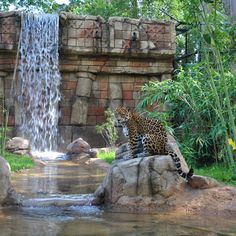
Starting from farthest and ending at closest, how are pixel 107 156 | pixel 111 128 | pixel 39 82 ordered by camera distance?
pixel 39 82, pixel 111 128, pixel 107 156

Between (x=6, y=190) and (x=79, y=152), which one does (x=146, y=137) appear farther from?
(x=79, y=152)

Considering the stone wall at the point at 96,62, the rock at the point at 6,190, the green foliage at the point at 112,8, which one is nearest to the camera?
the rock at the point at 6,190

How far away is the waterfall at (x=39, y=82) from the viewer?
51.7ft

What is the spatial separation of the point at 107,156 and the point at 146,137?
239 inches

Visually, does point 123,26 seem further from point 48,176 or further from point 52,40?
point 48,176

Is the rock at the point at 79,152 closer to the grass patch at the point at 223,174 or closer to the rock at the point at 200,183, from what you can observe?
the grass patch at the point at 223,174

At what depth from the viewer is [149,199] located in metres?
5.24

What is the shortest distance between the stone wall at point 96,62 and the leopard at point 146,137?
8.87 m

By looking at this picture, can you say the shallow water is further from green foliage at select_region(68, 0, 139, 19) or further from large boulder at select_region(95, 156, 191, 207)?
green foliage at select_region(68, 0, 139, 19)

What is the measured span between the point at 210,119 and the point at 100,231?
5.63 m

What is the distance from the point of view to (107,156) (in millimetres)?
11852

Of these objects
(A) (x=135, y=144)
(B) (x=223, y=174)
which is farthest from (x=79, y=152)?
(A) (x=135, y=144)

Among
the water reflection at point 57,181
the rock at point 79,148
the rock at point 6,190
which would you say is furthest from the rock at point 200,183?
the rock at point 79,148

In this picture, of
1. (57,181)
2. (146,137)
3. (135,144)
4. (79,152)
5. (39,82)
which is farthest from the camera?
(39,82)
